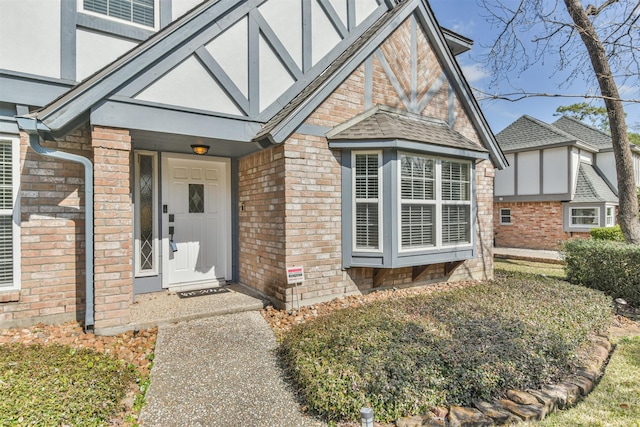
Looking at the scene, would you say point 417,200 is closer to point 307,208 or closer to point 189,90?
point 307,208

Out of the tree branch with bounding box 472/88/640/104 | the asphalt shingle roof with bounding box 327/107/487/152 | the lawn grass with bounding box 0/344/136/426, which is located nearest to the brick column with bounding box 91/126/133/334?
the lawn grass with bounding box 0/344/136/426

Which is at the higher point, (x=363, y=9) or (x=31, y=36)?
(x=363, y=9)

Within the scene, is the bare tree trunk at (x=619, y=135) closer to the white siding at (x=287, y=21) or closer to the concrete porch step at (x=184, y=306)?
the white siding at (x=287, y=21)

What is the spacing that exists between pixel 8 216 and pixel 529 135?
19.1 m

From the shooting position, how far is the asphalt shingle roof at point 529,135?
14773mm

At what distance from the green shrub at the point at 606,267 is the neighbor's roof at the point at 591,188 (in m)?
8.67

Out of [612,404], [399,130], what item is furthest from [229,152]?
[612,404]

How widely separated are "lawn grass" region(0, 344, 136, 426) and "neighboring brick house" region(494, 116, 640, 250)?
16.6 metres

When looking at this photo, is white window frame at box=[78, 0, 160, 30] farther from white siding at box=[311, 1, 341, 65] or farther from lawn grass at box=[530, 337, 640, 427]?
lawn grass at box=[530, 337, 640, 427]

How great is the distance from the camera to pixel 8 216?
4.29 m

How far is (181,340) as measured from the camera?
3979 millimetres

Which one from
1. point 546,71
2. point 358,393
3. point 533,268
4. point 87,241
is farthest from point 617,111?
point 87,241

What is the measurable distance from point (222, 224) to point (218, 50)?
3.16 metres

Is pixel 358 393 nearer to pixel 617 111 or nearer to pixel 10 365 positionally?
pixel 10 365
